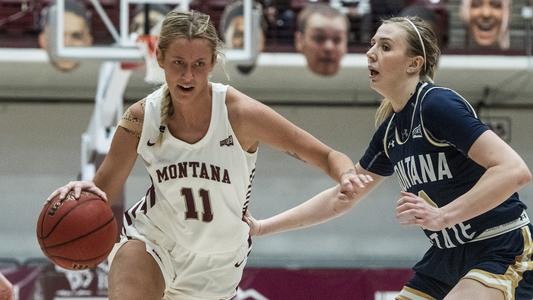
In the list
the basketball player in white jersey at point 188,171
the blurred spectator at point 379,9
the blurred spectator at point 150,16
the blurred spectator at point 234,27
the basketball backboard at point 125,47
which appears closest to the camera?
the basketball player in white jersey at point 188,171

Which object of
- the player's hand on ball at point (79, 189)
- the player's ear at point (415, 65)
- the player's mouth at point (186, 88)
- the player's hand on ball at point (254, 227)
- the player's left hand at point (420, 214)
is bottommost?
the player's hand on ball at point (254, 227)

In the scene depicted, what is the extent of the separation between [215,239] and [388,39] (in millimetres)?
1021

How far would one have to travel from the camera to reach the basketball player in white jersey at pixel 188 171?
3.71 metres

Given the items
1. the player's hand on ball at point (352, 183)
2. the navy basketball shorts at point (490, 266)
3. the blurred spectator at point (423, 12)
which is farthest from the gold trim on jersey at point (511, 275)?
the blurred spectator at point (423, 12)

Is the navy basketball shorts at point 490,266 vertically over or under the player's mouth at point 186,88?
under

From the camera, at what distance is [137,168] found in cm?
1250

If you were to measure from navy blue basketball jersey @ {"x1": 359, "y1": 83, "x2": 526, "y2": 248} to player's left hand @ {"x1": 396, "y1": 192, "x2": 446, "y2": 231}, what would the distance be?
0.28 metres

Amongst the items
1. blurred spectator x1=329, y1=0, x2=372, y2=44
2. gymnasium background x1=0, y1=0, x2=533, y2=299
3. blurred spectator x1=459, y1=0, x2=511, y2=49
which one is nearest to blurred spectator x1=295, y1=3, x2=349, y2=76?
blurred spectator x1=329, y1=0, x2=372, y2=44

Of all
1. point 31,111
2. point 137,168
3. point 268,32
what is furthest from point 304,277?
point 31,111

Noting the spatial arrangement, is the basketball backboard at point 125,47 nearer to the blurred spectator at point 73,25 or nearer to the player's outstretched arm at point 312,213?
the blurred spectator at point 73,25

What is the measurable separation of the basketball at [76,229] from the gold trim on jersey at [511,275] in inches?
53.6

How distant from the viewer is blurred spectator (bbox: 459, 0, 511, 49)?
35.2ft

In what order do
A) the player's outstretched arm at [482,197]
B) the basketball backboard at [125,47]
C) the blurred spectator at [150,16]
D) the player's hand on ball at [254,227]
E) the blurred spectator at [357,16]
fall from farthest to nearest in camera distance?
the blurred spectator at [357,16] < the blurred spectator at [150,16] < the basketball backboard at [125,47] < the player's hand on ball at [254,227] < the player's outstretched arm at [482,197]

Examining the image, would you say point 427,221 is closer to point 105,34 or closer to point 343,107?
point 105,34
